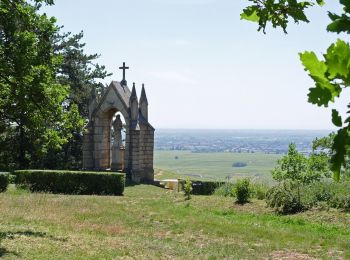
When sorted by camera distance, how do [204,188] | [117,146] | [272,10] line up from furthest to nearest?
1. [117,146]
2. [204,188]
3. [272,10]

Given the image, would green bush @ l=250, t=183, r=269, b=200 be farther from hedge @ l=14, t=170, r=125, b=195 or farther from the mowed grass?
hedge @ l=14, t=170, r=125, b=195

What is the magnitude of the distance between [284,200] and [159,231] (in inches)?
287

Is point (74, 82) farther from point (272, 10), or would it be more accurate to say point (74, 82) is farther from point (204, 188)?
point (272, 10)

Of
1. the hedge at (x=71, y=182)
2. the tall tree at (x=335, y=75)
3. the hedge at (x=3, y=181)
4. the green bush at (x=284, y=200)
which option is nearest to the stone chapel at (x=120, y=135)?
the hedge at (x=71, y=182)

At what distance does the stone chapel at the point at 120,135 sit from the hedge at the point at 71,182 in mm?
6777

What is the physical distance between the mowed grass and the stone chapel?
12.4m

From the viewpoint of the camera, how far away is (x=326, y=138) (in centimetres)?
3102

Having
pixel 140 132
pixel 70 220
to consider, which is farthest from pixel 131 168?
pixel 70 220

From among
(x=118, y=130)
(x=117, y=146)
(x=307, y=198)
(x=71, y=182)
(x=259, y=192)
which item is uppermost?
(x=118, y=130)

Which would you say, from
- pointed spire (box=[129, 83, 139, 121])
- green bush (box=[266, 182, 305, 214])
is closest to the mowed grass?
green bush (box=[266, 182, 305, 214])

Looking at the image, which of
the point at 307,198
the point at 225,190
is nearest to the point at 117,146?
the point at 225,190

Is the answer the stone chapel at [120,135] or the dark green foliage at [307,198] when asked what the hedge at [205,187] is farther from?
the dark green foliage at [307,198]

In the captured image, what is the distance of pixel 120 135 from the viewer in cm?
3997

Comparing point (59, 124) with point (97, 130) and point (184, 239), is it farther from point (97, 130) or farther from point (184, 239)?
point (97, 130)
